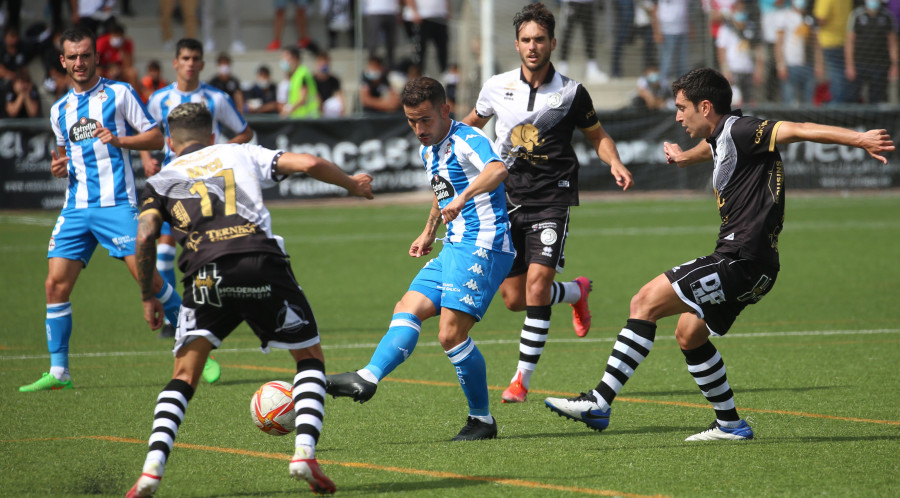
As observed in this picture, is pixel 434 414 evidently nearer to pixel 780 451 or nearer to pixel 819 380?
pixel 780 451

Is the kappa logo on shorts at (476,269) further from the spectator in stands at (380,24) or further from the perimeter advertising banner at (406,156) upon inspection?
the spectator in stands at (380,24)

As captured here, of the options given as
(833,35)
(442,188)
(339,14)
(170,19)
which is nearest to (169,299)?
(442,188)

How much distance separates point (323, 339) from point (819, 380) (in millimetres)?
4377

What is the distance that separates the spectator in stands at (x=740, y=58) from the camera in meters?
23.7

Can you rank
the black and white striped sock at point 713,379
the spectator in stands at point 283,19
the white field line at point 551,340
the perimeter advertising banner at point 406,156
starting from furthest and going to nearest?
the spectator in stands at point 283,19, the perimeter advertising banner at point 406,156, the white field line at point 551,340, the black and white striped sock at point 713,379

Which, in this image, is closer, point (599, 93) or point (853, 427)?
point (853, 427)

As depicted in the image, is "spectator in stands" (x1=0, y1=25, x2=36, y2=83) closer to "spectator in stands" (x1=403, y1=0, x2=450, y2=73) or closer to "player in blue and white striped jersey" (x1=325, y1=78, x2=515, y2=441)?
"spectator in stands" (x1=403, y1=0, x2=450, y2=73)

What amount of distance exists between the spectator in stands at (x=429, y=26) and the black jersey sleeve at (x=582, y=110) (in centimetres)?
1665

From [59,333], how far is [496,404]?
325 cm

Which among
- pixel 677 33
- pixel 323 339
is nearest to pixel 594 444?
pixel 323 339

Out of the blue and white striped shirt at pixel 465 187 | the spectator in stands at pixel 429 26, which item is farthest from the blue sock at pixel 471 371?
the spectator in stands at pixel 429 26

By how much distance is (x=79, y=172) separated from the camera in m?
8.25

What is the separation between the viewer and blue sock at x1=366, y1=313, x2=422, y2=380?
5.74m

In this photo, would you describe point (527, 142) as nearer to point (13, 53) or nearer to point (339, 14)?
point (13, 53)
